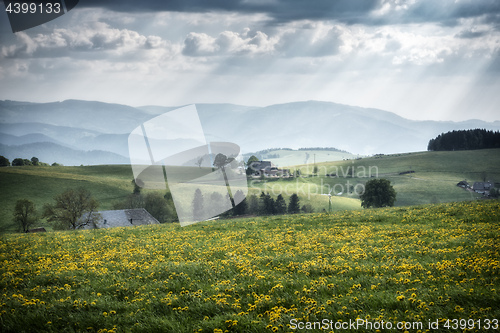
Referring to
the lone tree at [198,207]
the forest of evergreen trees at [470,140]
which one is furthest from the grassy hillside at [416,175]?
the lone tree at [198,207]

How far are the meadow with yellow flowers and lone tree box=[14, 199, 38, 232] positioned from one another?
213ft

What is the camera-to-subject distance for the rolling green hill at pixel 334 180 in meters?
104

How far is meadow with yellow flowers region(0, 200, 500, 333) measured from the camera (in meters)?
7.18

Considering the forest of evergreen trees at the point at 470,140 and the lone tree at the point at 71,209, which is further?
the forest of evergreen trees at the point at 470,140

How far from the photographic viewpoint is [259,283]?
950 cm

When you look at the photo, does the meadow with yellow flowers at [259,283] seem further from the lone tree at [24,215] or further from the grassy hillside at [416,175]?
the grassy hillside at [416,175]

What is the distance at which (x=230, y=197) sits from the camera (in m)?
16.5

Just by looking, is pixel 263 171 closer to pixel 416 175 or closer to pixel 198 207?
pixel 416 175

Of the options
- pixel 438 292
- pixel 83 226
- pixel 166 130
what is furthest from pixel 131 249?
pixel 83 226

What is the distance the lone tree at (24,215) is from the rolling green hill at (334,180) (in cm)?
932

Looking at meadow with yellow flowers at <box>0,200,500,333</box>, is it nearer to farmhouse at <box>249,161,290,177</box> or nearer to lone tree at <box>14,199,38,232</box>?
lone tree at <box>14,199,38,232</box>

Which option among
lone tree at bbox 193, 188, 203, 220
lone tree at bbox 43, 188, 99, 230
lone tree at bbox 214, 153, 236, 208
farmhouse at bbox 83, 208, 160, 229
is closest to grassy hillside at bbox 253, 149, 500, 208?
farmhouse at bbox 83, 208, 160, 229

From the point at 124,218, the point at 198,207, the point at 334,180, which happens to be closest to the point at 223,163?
the point at 198,207

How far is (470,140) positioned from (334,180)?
7916cm
